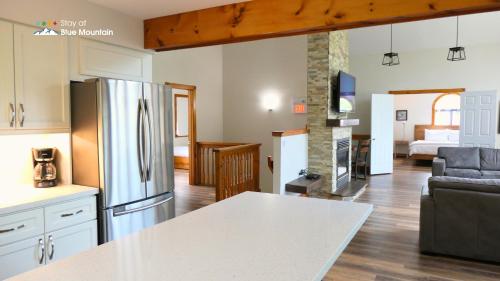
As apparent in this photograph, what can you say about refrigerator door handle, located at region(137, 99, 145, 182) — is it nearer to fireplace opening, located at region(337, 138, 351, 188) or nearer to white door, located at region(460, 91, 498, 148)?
fireplace opening, located at region(337, 138, 351, 188)

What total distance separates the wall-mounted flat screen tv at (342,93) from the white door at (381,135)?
97.7 inches

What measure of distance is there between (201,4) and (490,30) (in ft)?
22.7

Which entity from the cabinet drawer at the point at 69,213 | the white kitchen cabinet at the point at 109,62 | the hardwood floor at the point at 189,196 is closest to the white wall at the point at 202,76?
the hardwood floor at the point at 189,196

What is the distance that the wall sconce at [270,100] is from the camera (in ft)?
24.4

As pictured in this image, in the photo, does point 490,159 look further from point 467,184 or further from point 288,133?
point 288,133

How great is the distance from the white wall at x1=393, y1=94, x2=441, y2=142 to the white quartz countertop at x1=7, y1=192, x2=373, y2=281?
12253 millimetres

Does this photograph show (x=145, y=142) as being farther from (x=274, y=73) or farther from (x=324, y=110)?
(x=274, y=73)

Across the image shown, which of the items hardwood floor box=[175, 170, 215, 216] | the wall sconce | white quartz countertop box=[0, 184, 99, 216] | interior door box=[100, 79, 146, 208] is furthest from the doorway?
white quartz countertop box=[0, 184, 99, 216]

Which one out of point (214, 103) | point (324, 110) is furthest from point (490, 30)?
point (214, 103)

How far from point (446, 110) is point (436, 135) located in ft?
3.73

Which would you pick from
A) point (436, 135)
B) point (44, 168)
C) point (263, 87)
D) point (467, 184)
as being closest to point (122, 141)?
point (44, 168)

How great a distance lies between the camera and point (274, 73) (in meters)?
7.43

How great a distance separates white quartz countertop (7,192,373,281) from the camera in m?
1.18

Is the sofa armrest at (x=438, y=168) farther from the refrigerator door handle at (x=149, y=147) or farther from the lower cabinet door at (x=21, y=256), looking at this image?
the lower cabinet door at (x=21, y=256)
